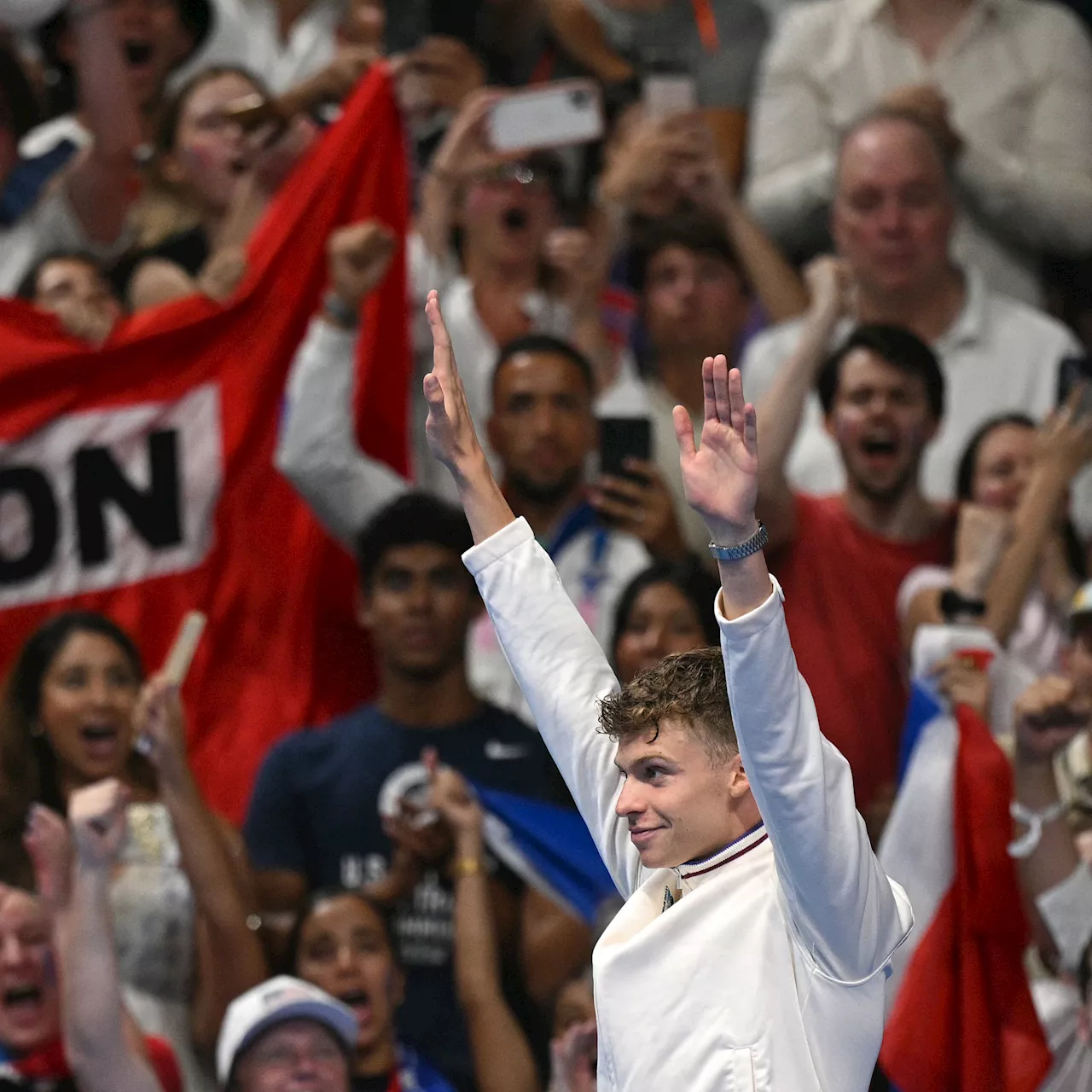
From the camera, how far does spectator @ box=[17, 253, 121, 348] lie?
6.13 metres

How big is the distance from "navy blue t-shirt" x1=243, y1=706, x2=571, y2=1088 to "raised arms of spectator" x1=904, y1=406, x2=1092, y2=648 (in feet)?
3.33

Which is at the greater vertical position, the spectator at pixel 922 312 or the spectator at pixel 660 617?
the spectator at pixel 922 312

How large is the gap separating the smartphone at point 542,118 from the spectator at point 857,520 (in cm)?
79

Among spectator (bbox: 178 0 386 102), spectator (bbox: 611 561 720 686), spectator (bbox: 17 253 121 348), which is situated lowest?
spectator (bbox: 611 561 720 686)

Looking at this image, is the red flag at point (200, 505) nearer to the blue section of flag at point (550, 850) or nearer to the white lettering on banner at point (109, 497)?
the white lettering on banner at point (109, 497)

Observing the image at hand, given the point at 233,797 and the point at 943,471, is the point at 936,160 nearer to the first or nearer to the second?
the point at 943,471

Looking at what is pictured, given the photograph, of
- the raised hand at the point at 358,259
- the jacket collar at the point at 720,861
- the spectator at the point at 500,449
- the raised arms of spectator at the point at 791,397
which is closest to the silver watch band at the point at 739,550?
the jacket collar at the point at 720,861

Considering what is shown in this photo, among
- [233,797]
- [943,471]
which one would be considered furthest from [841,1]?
[233,797]

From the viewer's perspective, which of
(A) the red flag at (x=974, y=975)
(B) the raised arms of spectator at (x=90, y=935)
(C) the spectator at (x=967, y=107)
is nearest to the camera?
(A) the red flag at (x=974, y=975)

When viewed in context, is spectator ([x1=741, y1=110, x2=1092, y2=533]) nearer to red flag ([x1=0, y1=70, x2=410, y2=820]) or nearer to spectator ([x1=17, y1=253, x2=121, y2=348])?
red flag ([x1=0, y1=70, x2=410, y2=820])

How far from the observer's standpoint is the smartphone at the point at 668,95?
6754 millimetres

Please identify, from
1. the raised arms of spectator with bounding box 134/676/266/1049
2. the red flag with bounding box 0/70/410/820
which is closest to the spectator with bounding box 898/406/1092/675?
the red flag with bounding box 0/70/410/820

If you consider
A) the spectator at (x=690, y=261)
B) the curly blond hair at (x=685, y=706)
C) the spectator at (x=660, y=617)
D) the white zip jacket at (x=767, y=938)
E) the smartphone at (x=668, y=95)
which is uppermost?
the smartphone at (x=668, y=95)

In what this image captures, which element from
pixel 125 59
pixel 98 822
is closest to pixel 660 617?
pixel 98 822
